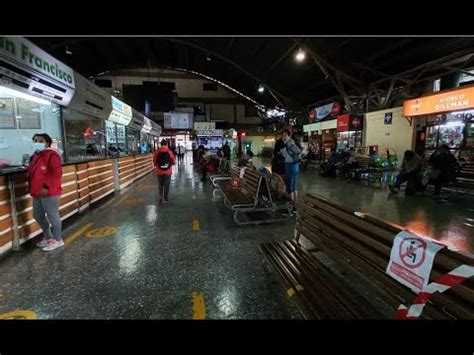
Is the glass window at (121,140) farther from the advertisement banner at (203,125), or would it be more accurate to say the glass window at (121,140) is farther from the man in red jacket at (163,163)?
the advertisement banner at (203,125)

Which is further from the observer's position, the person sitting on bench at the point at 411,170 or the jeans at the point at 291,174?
the person sitting on bench at the point at 411,170

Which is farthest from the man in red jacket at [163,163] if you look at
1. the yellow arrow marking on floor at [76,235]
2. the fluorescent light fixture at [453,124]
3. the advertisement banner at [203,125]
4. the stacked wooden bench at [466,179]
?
the advertisement banner at [203,125]

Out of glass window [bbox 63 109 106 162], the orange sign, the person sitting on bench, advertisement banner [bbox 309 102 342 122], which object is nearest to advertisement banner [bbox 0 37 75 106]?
glass window [bbox 63 109 106 162]

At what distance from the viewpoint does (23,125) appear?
6.43 meters

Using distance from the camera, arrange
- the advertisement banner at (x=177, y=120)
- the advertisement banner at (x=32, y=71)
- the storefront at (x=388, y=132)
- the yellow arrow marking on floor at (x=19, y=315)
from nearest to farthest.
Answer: the yellow arrow marking on floor at (x=19, y=315)
the advertisement banner at (x=32, y=71)
the storefront at (x=388, y=132)
the advertisement banner at (x=177, y=120)

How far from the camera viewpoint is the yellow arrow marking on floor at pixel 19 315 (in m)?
2.22

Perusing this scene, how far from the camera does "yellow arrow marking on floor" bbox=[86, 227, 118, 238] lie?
14.3 feet

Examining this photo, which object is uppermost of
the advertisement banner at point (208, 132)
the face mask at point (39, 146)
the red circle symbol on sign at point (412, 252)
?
the advertisement banner at point (208, 132)

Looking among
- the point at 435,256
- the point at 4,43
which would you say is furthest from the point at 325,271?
the point at 4,43

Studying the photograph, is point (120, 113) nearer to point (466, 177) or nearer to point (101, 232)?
point (101, 232)

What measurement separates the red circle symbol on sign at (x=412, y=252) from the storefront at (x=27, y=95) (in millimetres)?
5589

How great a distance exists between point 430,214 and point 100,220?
7.32m

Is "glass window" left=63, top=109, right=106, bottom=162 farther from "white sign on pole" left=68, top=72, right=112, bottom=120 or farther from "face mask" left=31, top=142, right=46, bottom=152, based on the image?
"face mask" left=31, top=142, right=46, bottom=152

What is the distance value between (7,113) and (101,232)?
444cm
